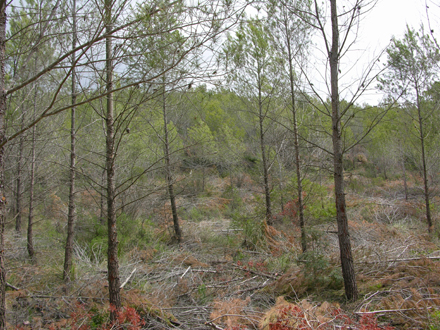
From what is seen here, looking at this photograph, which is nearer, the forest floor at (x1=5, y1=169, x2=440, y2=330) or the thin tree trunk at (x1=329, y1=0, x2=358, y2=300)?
the forest floor at (x1=5, y1=169, x2=440, y2=330)

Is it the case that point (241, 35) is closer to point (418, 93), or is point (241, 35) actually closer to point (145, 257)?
point (418, 93)

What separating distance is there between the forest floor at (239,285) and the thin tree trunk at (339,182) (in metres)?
0.26

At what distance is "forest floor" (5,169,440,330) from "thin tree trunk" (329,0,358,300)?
255 mm

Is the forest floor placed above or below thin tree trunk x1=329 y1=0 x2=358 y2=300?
below

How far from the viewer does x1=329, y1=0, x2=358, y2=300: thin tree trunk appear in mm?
3410

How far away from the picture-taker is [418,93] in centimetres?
820

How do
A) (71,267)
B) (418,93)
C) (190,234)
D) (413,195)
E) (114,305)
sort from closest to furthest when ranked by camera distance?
1. (114,305)
2. (71,267)
3. (418,93)
4. (190,234)
5. (413,195)

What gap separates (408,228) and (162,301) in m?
8.61

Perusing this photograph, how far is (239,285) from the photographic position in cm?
474

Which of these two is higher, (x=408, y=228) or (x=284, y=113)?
(x=284, y=113)

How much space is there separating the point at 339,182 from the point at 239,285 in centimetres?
246

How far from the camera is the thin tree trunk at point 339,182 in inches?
134

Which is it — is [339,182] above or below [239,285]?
above

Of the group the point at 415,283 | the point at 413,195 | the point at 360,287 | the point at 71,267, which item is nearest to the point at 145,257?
the point at 71,267
